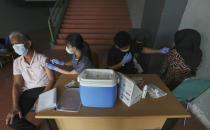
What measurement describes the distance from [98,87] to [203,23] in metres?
1.78

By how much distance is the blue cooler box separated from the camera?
89 cm

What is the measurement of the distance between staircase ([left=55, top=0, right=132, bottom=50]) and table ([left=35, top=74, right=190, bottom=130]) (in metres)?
3.08

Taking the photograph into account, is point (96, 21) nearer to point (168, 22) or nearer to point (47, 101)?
point (168, 22)

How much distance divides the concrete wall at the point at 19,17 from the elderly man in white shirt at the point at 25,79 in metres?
4.50

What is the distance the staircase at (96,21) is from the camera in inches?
167

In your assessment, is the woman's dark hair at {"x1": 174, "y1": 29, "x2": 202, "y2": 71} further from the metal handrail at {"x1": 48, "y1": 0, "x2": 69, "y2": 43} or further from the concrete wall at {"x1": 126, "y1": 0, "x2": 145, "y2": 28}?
the metal handrail at {"x1": 48, "y1": 0, "x2": 69, "y2": 43}

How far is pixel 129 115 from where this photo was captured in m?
0.98

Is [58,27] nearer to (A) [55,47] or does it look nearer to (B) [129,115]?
(A) [55,47]

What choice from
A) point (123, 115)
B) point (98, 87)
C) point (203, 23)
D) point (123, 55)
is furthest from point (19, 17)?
point (203, 23)

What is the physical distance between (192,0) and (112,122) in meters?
2.21

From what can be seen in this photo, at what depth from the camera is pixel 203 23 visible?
166 cm

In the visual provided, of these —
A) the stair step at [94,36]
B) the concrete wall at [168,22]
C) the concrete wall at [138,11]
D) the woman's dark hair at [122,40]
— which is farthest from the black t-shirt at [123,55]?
the stair step at [94,36]

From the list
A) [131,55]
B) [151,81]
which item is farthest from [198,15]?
[151,81]

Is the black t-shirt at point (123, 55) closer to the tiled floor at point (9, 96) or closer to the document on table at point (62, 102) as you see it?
the document on table at point (62, 102)
